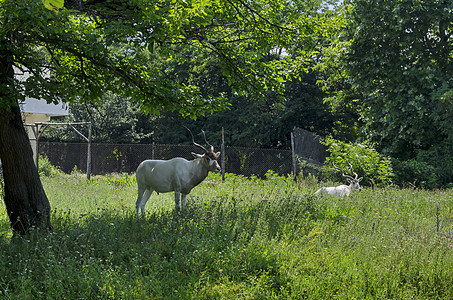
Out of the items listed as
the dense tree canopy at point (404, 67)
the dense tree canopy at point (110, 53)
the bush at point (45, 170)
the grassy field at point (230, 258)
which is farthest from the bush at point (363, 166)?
the bush at point (45, 170)

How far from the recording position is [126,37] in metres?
7.63

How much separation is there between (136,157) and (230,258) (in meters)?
23.5

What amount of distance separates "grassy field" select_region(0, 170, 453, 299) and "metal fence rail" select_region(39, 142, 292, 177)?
17.7 m

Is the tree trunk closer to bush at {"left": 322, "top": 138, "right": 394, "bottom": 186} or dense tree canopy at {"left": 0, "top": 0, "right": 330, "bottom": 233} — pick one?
dense tree canopy at {"left": 0, "top": 0, "right": 330, "bottom": 233}

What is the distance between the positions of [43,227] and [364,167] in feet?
39.3

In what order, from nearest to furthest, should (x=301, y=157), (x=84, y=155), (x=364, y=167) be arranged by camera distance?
(x=364, y=167)
(x=301, y=157)
(x=84, y=155)

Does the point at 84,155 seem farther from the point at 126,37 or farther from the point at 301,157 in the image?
the point at 126,37

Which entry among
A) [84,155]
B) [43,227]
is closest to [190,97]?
[43,227]

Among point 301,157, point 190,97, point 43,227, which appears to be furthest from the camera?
point 301,157

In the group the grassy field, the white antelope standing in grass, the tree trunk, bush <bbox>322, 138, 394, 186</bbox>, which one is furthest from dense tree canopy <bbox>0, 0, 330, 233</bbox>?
bush <bbox>322, 138, 394, 186</bbox>

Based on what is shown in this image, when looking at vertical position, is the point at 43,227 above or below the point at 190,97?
below

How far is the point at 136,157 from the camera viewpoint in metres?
29.2

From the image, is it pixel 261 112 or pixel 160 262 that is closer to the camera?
pixel 160 262

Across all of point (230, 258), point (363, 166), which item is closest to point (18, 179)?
point (230, 258)
